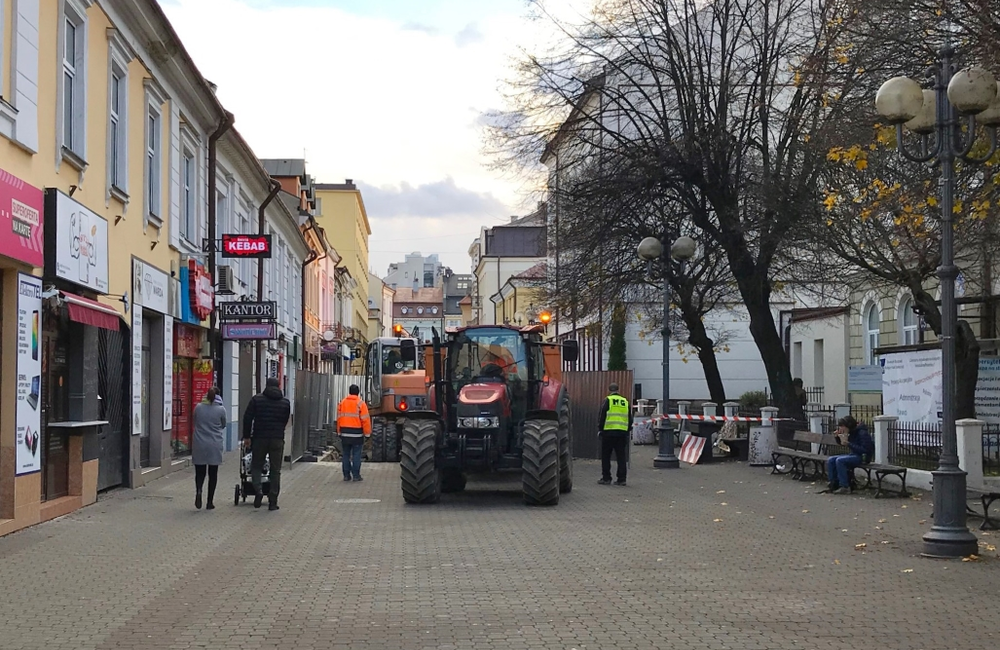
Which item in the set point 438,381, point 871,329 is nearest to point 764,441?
point 438,381

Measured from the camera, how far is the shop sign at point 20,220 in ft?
39.3

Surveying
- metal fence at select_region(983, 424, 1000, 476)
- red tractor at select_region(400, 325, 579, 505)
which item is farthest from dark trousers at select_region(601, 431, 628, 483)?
metal fence at select_region(983, 424, 1000, 476)

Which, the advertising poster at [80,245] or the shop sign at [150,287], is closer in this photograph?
the advertising poster at [80,245]

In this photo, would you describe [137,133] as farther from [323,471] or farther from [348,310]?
[348,310]

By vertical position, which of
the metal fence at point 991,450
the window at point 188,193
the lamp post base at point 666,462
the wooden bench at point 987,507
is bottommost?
the lamp post base at point 666,462

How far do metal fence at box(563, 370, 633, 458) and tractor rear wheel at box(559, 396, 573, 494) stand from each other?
738cm

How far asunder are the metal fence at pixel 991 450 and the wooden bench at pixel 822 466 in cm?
116

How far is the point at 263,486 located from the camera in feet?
52.5

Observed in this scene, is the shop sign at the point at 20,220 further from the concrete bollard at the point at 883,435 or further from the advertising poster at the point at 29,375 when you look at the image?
the concrete bollard at the point at 883,435

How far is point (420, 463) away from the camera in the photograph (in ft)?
53.2

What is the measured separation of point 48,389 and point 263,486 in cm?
317

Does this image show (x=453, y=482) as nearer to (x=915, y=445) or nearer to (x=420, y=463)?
(x=420, y=463)

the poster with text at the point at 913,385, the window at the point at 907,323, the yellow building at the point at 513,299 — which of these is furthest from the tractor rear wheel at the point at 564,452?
the yellow building at the point at 513,299

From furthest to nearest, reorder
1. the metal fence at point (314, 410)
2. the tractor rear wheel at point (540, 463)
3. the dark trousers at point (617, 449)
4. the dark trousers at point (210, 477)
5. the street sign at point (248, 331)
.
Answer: the metal fence at point (314, 410) < the street sign at point (248, 331) < the dark trousers at point (617, 449) < the tractor rear wheel at point (540, 463) < the dark trousers at point (210, 477)
